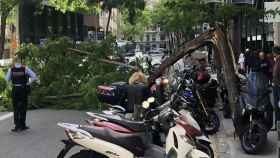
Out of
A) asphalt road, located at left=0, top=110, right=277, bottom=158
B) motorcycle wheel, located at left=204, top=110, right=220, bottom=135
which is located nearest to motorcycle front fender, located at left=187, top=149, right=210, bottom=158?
asphalt road, located at left=0, top=110, right=277, bottom=158

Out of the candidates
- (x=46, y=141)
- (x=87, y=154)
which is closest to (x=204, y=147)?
(x=87, y=154)

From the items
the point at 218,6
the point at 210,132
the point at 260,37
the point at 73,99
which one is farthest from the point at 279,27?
the point at 210,132

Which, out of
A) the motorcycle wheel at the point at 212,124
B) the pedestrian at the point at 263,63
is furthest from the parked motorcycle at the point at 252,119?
the pedestrian at the point at 263,63

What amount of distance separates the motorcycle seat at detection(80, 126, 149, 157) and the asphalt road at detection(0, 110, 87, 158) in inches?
137

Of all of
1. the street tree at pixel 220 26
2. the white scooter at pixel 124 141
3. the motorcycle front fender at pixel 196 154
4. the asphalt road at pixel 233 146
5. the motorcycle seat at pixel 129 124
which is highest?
the street tree at pixel 220 26

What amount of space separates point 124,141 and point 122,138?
0.04 metres

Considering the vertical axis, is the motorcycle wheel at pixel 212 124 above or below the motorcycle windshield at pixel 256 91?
below

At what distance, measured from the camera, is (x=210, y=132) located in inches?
510

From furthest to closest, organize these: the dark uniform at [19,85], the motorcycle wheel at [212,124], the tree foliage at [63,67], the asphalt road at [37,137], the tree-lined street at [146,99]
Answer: the tree foliage at [63,67] < the dark uniform at [19,85] < the motorcycle wheel at [212,124] < the asphalt road at [37,137] < the tree-lined street at [146,99]

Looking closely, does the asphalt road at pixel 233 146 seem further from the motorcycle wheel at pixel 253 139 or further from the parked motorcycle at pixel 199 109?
the parked motorcycle at pixel 199 109

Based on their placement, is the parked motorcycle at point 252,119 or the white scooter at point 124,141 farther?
the parked motorcycle at point 252,119

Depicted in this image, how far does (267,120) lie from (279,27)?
21570 mm

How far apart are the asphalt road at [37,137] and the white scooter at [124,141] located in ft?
11.1

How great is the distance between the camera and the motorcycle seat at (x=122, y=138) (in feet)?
24.1
